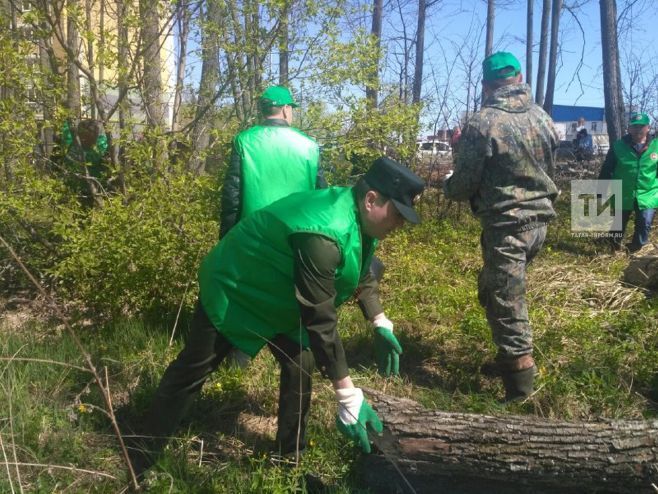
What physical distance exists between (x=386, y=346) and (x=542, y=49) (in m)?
Answer: 17.6

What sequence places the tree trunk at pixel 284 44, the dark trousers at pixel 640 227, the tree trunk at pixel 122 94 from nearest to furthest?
1. the tree trunk at pixel 122 94
2. the tree trunk at pixel 284 44
3. the dark trousers at pixel 640 227

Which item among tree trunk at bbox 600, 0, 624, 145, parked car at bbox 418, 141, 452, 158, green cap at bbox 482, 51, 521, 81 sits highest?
tree trunk at bbox 600, 0, 624, 145

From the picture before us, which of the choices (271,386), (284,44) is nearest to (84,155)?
(284,44)

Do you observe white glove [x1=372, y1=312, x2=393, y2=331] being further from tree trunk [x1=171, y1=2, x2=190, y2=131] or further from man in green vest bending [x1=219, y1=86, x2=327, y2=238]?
tree trunk [x1=171, y1=2, x2=190, y2=131]

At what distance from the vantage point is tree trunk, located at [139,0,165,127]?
4410mm

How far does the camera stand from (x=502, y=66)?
3391 mm

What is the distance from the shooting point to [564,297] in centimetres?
500

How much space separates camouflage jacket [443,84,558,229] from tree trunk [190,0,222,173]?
2251 millimetres

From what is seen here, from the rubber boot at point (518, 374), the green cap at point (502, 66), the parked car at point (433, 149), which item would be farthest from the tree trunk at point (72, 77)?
the parked car at point (433, 149)

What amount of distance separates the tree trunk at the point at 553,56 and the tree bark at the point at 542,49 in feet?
1.93

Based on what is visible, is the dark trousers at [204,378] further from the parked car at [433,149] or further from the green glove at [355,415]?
the parked car at [433,149]

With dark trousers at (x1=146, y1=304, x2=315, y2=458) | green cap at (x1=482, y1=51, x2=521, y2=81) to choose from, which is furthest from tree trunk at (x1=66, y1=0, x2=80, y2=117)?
green cap at (x1=482, y1=51, x2=521, y2=81)

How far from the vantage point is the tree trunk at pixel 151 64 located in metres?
4.41

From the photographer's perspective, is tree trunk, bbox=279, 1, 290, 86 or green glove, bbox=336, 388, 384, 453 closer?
green glove, bbox=336, 388, 384, 453
